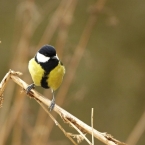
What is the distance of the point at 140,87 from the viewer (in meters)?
2.09

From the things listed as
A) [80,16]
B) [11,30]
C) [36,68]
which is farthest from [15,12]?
[36,68]

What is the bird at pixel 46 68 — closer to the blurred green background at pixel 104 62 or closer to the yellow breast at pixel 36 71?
the yellow breast at pixel 36 71

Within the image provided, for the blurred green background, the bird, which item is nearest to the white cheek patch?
the bird

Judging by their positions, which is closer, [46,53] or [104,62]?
[46,53]

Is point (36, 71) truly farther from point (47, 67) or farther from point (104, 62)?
point (104, 62)

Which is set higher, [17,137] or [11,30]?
[11,30]

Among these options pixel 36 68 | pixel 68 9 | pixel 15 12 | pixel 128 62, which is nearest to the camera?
pixel 36 68

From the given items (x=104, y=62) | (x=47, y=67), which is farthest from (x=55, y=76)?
(x=104, y=62)

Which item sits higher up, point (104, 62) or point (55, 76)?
point (104, 62)

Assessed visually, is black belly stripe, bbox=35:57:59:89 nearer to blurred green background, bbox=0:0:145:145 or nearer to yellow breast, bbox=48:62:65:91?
yellow breast, bbox=48:62:65:91

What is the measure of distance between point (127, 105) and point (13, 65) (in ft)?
3.89

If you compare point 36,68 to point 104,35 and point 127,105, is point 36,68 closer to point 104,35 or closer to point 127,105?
A: point 104,35

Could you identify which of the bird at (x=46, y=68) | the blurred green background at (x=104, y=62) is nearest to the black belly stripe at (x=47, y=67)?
the bird at (x=46, y=68)

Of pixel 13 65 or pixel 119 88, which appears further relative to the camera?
pixel 119 88
